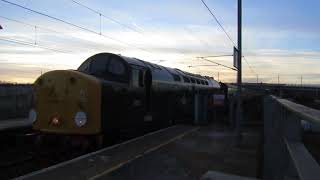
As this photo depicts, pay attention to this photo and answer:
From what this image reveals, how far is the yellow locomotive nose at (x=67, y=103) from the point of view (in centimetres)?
1344

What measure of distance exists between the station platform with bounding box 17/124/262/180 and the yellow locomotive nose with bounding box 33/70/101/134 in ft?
3.54

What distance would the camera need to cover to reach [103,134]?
1384 cm

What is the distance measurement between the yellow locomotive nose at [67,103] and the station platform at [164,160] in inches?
42.5

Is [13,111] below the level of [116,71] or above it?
below

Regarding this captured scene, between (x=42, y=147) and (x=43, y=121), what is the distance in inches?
28.9

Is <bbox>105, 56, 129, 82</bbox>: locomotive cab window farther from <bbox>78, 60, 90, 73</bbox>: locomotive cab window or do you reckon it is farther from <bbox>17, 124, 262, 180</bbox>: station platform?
<bbox>17, 124, 262, 180</bbox>: station platform

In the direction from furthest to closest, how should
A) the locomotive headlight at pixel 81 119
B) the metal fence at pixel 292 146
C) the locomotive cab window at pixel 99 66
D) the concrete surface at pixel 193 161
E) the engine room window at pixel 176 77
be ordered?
the engine room window at pixel 176 77 < the locomotive cab window at pixel 99 66 < the locomotive headlight at pixel 81 119 < the concrete surface at pixel 193 161 < the metal fence at pixel 292 146

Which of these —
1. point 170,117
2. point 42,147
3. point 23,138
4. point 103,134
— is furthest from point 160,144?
point 170,117

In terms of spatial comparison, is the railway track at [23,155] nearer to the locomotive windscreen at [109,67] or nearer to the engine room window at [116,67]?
the locomotive windscreen at [109,67]

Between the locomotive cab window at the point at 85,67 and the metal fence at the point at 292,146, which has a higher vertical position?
the locomotive cab window at the point at 85,67

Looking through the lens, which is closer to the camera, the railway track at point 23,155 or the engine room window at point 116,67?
the railway track at point 23,155

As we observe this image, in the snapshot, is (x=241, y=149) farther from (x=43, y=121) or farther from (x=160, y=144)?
(x=43, y=121)

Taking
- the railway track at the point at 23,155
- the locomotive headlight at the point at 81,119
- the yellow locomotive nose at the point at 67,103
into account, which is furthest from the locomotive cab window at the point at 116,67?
the locomotive headlight at the point at 81,119

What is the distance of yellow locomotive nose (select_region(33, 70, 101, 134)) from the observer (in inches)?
529
